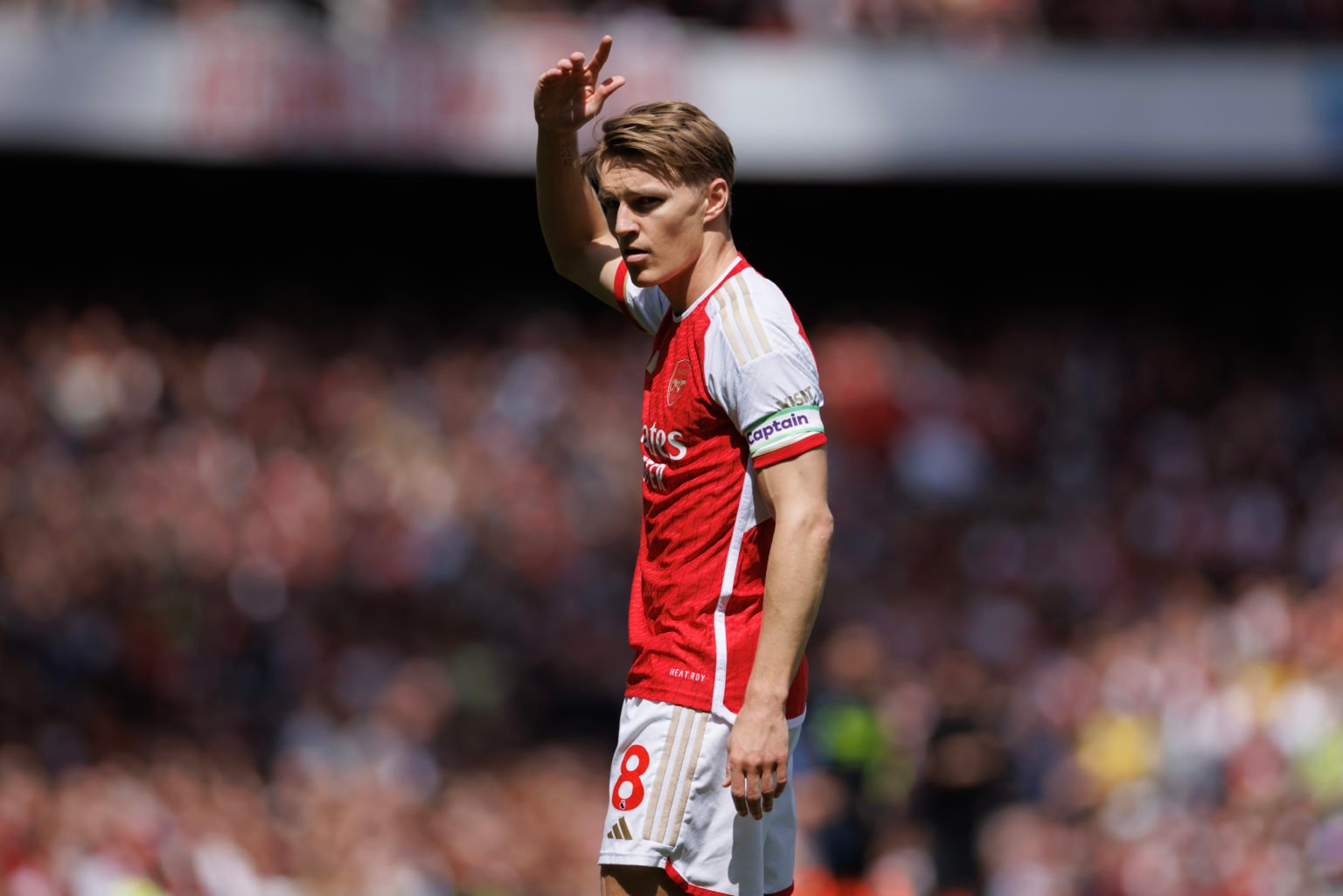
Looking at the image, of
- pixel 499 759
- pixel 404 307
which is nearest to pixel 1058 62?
pixel 404 307

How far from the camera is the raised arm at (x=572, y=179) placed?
154 inches

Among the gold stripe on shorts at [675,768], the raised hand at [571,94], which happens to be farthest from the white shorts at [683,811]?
the raised hand at [571,94]

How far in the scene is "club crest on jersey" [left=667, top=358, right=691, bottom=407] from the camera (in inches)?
142

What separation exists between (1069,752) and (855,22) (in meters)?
7.93

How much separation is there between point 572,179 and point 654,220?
56cm

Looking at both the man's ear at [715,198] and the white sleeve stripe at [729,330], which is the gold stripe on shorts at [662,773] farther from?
the man's ear at [715,198]

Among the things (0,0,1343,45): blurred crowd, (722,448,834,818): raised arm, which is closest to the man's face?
(722,448,834,818): raised arm

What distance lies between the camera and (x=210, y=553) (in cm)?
1181

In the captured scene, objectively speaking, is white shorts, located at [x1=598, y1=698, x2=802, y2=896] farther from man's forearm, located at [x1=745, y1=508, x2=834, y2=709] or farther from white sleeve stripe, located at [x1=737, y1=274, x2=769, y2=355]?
white sleeve stripe, located at [x1=737, y1=274, x2=769, y2=355]

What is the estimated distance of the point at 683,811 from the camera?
3482 millimetres

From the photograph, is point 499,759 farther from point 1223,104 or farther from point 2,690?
point 1223,104

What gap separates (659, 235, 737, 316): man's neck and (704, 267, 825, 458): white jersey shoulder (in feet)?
0.24

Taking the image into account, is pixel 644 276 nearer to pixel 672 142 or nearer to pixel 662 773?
pixel 672 142

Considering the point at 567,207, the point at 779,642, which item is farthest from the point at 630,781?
the point at 567,207
